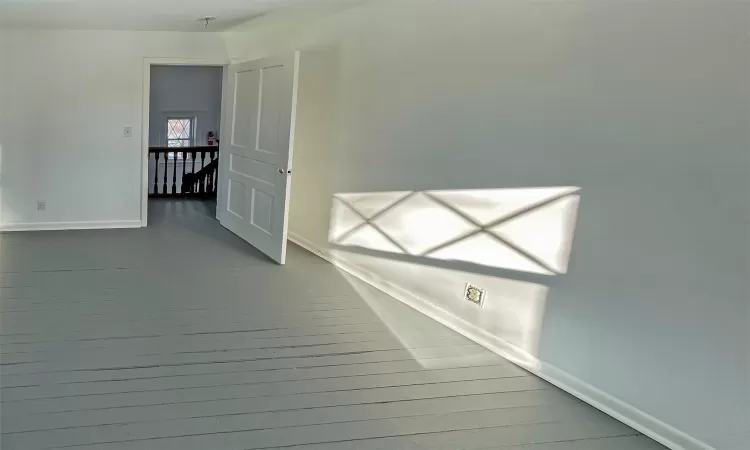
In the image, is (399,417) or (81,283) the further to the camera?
(81,283)

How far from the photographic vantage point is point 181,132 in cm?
1168

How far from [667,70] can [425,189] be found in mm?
1731

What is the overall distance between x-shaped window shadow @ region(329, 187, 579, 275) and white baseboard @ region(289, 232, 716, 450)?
1.12ft

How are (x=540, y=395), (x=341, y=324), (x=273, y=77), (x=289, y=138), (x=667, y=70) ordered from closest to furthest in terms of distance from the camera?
(x=667, y=70), (x=540, y=395), (x=341, y=324), (x=289, y=138), (x=273, y=77)

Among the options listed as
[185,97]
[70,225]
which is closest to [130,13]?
[70,225]

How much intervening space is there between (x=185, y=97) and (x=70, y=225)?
587cm

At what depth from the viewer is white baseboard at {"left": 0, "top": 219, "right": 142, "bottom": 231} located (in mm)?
5453

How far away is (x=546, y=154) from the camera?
9.67ft

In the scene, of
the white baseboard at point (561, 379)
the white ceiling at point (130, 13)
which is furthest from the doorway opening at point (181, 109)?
the white baseboard at point (561, 379)

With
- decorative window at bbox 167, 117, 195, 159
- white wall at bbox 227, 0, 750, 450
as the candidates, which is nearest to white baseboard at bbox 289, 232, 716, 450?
white wall at bbox 227, 0, 750, 450

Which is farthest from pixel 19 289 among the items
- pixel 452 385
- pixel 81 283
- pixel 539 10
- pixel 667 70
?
pixel 667 70

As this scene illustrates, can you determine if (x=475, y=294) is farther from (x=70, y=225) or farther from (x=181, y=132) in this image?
(x=181, y=132)

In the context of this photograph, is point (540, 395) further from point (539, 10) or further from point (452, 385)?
point (539, 10)

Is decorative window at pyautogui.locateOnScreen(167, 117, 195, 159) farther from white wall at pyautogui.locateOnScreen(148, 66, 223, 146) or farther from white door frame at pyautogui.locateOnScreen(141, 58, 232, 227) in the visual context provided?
white door frame at pyautogui.locateOnScreen(141, 58, 232, 227)
